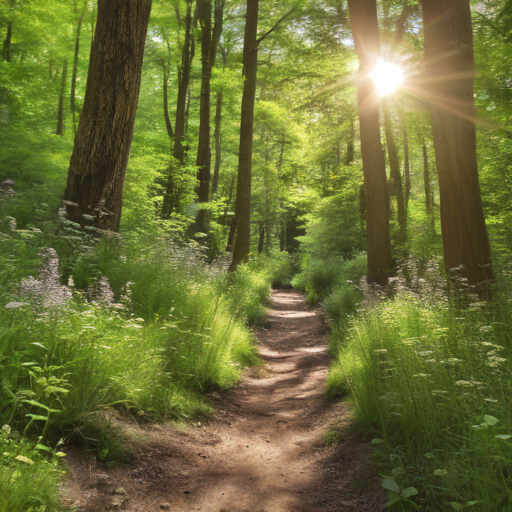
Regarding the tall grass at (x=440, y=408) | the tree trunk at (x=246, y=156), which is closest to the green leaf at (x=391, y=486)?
the tall grass at (x=440, y=408)

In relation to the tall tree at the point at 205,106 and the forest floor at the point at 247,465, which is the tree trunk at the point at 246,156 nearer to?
the tall tree at the point at 205,106

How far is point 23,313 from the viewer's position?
335 cm

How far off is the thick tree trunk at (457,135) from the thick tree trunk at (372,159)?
259cm

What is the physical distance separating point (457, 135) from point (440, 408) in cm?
492

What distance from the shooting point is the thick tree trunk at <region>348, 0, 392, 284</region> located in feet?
30.2

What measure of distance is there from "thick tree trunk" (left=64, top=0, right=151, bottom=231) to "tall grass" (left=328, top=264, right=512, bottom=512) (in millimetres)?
4875

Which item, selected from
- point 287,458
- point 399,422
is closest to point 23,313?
point 287,458

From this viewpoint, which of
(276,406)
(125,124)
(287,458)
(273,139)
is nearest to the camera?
(287,458)

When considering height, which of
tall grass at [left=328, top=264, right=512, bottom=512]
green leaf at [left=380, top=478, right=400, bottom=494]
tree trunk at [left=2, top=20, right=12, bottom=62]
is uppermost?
tree trunk at [left=2, top=20, right=12, bottom=62]

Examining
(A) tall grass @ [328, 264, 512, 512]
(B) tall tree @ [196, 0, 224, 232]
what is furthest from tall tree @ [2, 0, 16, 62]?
(A) tall grass @ [328, 264, 512, 512]

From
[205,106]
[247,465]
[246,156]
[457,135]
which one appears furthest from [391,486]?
[205,106]

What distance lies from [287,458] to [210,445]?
2.51 feet

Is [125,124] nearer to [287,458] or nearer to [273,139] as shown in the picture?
[287,458]

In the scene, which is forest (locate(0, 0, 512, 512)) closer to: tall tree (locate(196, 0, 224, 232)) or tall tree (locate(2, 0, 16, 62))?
tall tree (locate(196, 0, 224, 232))
